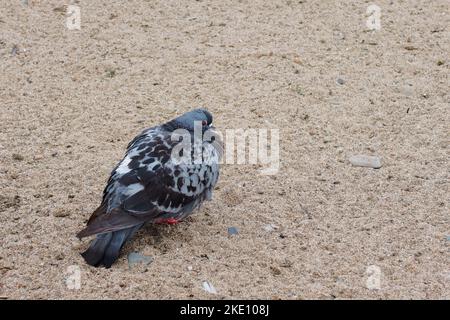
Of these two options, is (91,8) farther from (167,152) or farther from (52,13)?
(167,152)

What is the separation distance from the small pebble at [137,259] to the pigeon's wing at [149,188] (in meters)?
0.24

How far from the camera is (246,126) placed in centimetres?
627

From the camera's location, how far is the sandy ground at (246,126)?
14.9ft

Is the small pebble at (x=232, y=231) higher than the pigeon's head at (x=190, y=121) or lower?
lower

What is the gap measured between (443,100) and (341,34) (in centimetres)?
147

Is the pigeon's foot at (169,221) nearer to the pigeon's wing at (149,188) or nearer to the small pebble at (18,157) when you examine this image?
the pigeon's wing at (149,188)

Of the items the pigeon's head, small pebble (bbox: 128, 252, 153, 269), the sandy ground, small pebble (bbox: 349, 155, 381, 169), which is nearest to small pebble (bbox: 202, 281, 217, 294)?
the sandy ground

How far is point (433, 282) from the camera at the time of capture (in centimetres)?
448

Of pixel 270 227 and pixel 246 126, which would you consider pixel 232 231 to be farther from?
pixel 246 126

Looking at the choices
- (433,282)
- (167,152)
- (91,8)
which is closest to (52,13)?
(91,8)

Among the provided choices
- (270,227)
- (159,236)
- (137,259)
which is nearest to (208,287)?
→ (137,259)

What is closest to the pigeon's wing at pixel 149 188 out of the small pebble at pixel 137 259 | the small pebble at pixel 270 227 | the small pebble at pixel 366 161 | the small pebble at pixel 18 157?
the small pebble at pixel 137 259

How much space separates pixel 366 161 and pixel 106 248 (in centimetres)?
241

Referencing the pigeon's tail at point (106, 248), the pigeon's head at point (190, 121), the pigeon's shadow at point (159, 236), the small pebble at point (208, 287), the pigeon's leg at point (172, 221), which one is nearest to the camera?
the small pebble at point (208, 287)
